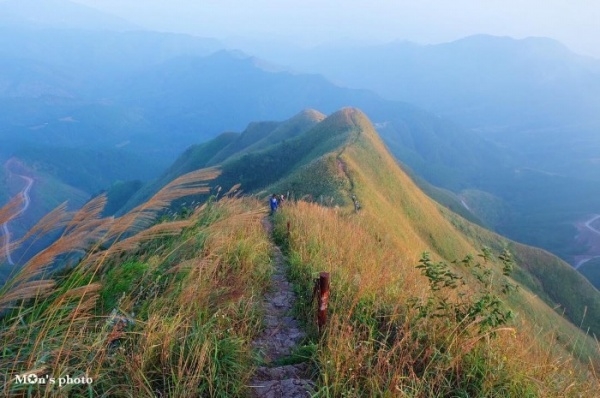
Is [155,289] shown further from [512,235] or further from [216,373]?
[512,235]

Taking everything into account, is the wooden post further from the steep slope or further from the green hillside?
the steep slope

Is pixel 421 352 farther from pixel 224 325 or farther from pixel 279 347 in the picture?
pixel 224 325

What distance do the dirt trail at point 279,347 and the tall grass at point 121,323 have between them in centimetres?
14

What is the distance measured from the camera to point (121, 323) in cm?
313

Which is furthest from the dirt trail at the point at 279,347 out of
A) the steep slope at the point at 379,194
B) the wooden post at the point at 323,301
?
the steep slope at the point at 379,194

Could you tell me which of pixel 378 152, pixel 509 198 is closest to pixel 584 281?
pixel 378 152

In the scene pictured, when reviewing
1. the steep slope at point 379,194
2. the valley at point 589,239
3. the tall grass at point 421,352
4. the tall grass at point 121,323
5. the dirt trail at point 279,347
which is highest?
the tall grass at point 121,323

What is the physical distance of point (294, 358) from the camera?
12.0ft

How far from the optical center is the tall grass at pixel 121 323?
2602 mm

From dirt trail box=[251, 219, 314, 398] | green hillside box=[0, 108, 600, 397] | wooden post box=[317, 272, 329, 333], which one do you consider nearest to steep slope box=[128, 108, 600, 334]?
dirt trail box=[251, 219, 314, 398]

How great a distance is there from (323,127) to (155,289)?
58.2 meters

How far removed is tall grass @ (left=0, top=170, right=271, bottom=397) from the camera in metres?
2.60

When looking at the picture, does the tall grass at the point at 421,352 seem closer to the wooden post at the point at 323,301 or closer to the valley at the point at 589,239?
the wooden post at the point at 323,301

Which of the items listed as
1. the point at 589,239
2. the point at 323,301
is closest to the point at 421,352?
the point at 323,301
